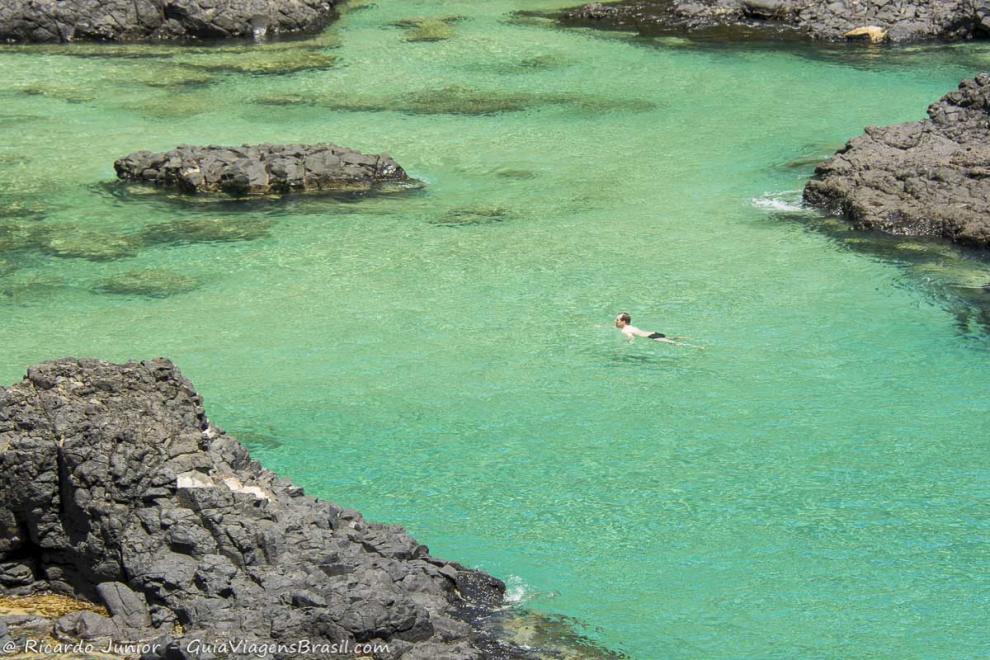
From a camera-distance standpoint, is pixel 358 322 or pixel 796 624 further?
pixel 358 322

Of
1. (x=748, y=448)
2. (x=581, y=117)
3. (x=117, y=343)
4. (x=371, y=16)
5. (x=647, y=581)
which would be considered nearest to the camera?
(x=647, y=581)

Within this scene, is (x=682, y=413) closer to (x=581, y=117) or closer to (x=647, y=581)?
(x=647, y=581)

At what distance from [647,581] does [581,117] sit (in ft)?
31.1

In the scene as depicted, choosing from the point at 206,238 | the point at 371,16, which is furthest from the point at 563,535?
the point at 371,16

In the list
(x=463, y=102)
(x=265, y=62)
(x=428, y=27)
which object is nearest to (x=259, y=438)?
(x=463, y=102)

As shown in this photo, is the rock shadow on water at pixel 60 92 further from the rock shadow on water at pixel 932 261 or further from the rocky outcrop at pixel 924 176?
the rocky outcrop at pixel 924 176

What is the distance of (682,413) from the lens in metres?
8.91

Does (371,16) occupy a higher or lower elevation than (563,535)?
higher

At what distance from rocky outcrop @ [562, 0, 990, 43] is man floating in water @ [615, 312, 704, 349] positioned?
396 inches

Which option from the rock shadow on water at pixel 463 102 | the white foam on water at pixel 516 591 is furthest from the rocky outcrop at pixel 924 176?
the white foam on water at pixel 516 591

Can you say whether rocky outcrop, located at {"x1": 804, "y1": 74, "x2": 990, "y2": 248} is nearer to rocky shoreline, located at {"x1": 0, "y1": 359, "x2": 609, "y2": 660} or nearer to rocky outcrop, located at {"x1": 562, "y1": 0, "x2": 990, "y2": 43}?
rocky outcrop, located at {"x1": 562, "y1": 0, "x2": 990, "y2": 43}

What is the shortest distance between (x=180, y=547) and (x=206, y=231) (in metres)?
6.48

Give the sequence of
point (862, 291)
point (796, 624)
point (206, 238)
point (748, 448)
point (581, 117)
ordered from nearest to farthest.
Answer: point (796, 624) < point (748, 448) < point (862, 291) < point (206, 238) < point (581, 117)

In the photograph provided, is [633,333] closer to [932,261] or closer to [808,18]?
[932,261]
